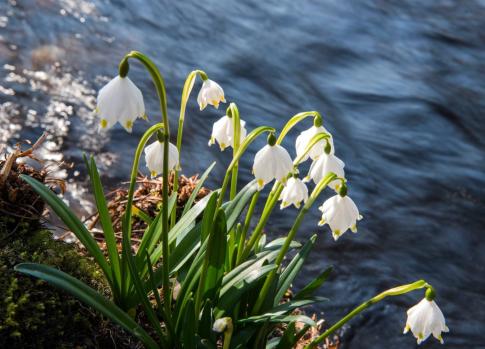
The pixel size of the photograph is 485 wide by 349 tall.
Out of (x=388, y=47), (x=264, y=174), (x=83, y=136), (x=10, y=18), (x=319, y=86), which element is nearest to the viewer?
(x=264, y=174)

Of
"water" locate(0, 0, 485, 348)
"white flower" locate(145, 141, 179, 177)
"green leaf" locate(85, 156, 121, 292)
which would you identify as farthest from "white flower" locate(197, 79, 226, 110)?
"water" locate(0, 0, 485, 348)

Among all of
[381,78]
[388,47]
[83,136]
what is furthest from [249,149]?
[388,47]

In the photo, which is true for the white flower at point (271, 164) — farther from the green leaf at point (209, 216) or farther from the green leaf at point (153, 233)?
the green leaf at point (153, 233)

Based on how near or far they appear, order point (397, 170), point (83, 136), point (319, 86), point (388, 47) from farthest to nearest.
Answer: point (388, 47) → point (319, 86) → point (397, 170) → point (83, 136)

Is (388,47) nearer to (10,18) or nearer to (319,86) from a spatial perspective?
(319,86)

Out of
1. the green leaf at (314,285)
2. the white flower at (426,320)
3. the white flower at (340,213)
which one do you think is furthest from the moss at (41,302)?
the white flower at (426,320)

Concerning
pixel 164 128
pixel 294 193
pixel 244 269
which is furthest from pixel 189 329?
pixel 164 128
